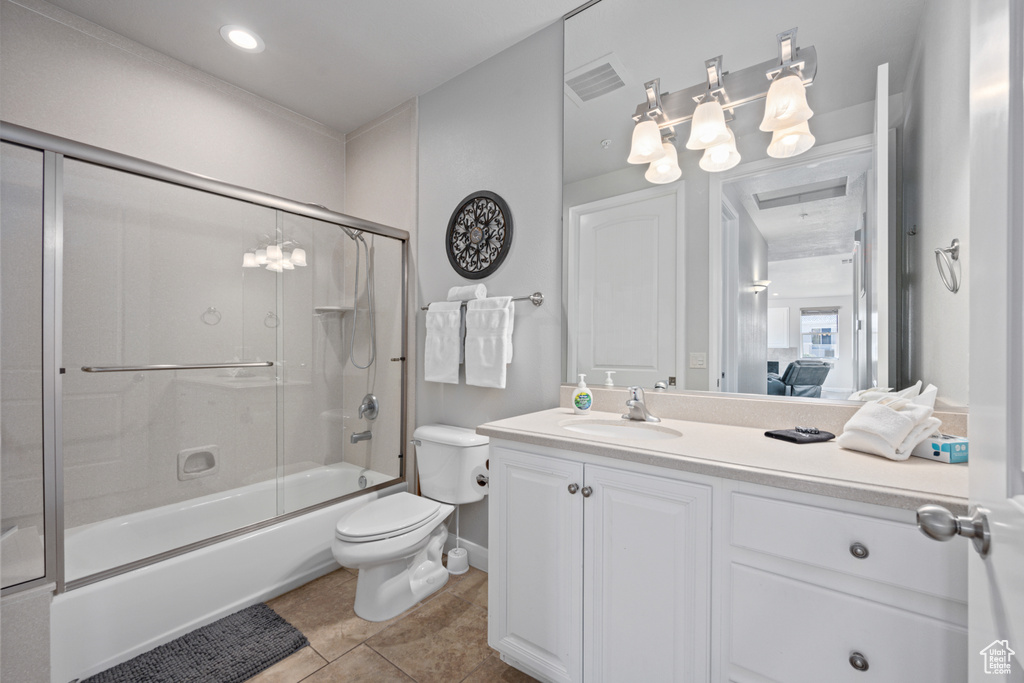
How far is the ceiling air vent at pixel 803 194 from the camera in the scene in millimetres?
1330

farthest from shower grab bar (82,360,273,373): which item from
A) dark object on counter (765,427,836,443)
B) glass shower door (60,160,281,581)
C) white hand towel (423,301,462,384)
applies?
dark object on counter (765,427,836,443)

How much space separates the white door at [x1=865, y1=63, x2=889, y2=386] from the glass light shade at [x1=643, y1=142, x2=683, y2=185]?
0.56 m

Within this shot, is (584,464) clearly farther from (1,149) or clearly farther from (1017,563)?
(1,149)

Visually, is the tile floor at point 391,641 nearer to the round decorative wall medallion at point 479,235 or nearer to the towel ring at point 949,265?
the round decorative wall medallion at point 479,235

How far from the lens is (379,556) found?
66.1 inches

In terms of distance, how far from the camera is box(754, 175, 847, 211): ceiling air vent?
4.36ft

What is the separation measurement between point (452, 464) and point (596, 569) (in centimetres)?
97

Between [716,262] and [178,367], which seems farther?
[178,367]

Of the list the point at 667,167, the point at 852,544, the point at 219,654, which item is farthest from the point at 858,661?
the point at 219,654

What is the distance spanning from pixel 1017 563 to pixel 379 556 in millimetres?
1714

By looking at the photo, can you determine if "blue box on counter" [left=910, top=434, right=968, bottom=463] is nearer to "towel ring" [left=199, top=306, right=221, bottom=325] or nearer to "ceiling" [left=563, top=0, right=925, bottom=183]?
"ceiling" [left=563, top=0, right=925, bottom=183]

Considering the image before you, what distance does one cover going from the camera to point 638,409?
5.19 ft

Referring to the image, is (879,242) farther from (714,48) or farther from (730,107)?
(714,48)

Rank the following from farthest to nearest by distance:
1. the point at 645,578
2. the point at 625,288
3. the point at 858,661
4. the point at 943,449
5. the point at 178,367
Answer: the point at 178,367
the point at 625,288
the point at 645,578
the point at 943,449
the point at 858,661
